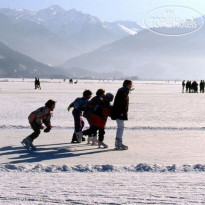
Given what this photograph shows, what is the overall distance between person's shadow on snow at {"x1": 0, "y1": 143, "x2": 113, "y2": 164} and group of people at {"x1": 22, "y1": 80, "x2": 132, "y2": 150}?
21cm

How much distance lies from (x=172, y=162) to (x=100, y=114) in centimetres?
193

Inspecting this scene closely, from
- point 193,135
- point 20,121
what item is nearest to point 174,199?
point 193,135

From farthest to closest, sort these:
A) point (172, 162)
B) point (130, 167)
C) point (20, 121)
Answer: point (20, 121), point (172, 162), point (130, 167)

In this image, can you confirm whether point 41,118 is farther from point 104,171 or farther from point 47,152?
point 104,171

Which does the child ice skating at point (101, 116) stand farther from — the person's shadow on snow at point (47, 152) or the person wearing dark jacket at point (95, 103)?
the person's shadow on snow at point (47, 152)

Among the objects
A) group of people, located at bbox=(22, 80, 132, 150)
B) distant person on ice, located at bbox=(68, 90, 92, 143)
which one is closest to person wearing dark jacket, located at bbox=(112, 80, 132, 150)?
group of people, located at bbox=(22, 80, 132, 150)

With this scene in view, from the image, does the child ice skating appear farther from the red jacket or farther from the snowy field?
the snowy field

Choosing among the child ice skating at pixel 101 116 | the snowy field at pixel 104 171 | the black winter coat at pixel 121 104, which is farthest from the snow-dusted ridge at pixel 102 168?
the child ice skating at pixel 101 116

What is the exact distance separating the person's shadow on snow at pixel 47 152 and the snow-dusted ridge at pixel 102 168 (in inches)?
21.2

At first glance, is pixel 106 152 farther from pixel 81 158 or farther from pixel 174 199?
pixel 174 199

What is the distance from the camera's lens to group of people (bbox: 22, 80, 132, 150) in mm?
7590

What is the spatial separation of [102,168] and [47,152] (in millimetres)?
1738

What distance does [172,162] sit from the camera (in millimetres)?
6539

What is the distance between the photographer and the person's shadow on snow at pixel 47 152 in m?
6.82
